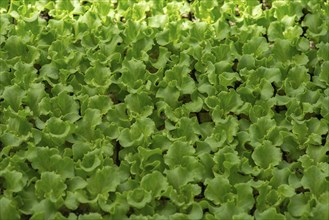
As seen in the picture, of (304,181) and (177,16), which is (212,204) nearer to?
(304,181)

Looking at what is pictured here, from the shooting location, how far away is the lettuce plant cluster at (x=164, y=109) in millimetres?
1876

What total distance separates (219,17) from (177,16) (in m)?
0.17

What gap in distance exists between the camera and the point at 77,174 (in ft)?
6.36

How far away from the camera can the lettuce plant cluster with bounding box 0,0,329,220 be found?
6.15ft

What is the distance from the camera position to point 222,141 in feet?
6.69

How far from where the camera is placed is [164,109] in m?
2.16

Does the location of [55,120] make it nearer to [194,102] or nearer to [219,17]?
[194,102]

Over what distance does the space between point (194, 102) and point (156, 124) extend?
0.16 metres

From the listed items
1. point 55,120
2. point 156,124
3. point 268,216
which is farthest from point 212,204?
point 55,120

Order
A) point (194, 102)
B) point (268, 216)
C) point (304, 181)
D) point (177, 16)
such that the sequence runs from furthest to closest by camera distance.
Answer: point (177, 16) → point (194, 102) → point (304, 181) → point (268, 216)

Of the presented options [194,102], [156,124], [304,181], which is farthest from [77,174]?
[304,181]

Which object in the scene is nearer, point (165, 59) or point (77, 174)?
point (77, 174)

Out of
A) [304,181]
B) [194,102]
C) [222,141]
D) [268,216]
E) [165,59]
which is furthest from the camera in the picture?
[165,59]

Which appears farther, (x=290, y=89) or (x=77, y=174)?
(x=290, y=89)
